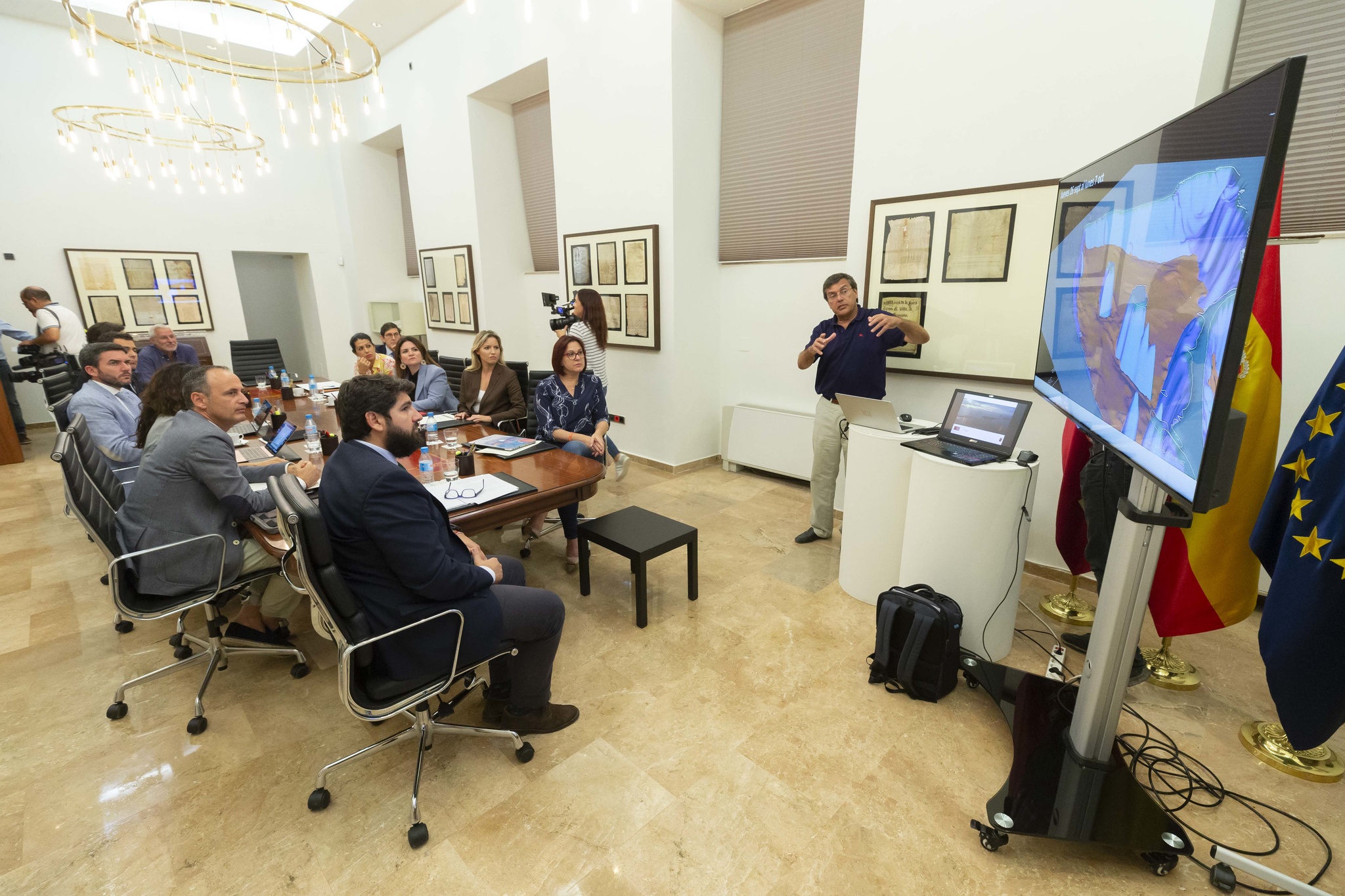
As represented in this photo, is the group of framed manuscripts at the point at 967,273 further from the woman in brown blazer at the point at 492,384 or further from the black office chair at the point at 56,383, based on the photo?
the black office chair at the point at 56,383

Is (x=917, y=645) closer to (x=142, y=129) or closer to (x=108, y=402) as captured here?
(x=108, y=402)

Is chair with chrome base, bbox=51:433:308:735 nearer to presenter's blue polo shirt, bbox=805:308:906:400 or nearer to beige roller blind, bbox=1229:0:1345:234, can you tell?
presenter's blue polo shirt, bbox=805:308:906:400

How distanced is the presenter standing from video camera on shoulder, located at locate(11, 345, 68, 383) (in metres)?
7.30

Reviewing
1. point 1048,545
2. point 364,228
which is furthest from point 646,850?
point 364,228

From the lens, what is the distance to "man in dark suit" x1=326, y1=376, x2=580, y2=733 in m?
1.62

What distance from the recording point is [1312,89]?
2510 mm

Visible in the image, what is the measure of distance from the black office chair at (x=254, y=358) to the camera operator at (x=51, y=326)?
1315 mm

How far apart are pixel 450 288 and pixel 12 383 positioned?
4.48m

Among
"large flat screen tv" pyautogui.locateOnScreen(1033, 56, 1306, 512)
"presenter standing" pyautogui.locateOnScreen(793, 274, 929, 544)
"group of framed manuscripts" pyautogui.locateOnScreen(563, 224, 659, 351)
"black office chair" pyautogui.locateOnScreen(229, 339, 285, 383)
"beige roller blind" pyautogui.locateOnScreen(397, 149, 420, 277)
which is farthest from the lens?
"beige roller blind" pyautogui.locateOnScreen(397, 149, 420, 277)

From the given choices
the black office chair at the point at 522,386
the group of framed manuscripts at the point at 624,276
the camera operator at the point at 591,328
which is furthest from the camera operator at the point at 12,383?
the camera operator at the point at 591,328

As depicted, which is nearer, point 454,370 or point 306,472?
point 306,472

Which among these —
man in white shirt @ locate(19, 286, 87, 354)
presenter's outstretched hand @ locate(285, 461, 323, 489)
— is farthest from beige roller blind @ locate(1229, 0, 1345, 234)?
man in white shirt @ locate(19, 286, 87, 354)

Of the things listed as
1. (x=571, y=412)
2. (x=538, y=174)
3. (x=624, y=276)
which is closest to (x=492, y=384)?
(x=571, y=412)

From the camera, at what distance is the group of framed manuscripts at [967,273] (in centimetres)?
306
